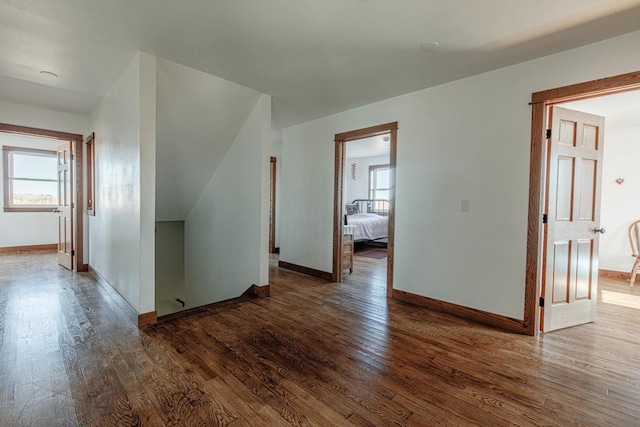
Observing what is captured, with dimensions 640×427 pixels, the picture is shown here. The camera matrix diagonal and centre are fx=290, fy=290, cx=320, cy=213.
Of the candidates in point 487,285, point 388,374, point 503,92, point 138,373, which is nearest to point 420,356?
point 388,374

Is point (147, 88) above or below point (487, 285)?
above

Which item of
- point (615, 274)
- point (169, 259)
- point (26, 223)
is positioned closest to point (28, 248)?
point (26, 223)

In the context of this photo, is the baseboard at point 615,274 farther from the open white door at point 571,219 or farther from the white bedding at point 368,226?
the white bedding at point 368,226

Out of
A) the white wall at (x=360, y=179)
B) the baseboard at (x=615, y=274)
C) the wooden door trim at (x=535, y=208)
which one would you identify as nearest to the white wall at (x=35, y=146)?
the wooden door trim at (x=535, y=208)

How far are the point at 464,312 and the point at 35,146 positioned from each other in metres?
8.66

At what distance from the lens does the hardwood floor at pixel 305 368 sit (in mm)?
1648

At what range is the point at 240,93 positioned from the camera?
3.48 metres

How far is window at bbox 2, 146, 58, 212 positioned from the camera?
6.01m

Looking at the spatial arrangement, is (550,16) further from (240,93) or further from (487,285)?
(240,93)

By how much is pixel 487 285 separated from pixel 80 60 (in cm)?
461

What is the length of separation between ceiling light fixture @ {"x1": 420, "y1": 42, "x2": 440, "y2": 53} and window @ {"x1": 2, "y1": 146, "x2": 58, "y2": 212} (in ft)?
26.0

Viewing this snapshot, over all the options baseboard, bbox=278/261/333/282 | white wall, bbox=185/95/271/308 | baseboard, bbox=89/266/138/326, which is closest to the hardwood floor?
baseboard, bbox=89/266/138/326

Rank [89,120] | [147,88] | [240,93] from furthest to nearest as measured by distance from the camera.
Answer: [89,120], [240,93], [147,88]

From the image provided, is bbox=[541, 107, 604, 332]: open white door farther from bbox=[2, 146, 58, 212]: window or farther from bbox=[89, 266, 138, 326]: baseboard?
bbox=[2, 146, 58, 212]: window
